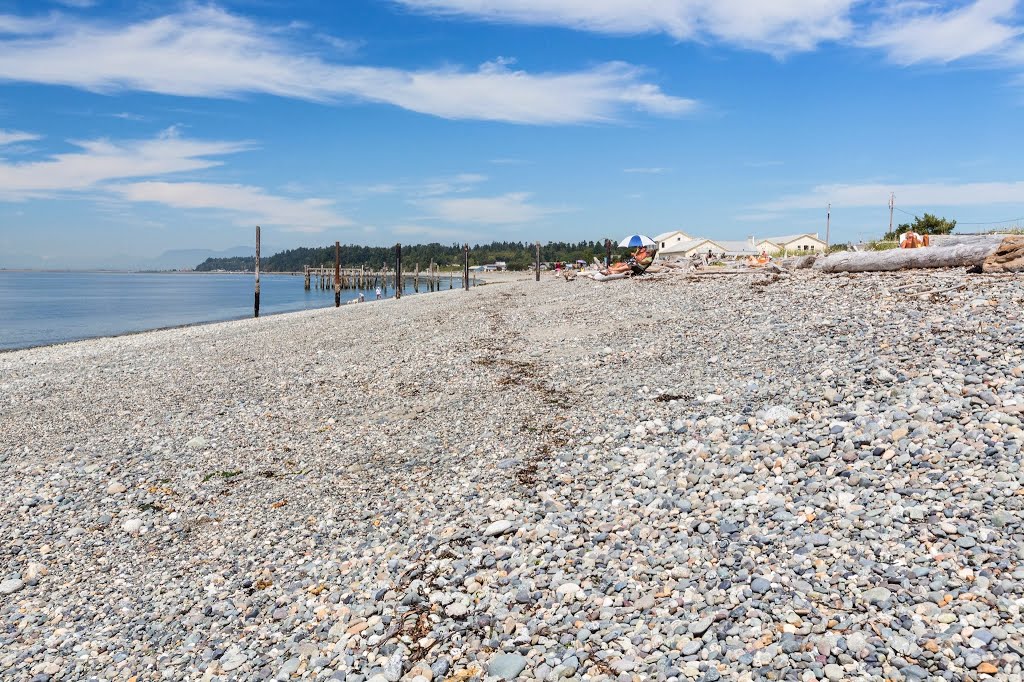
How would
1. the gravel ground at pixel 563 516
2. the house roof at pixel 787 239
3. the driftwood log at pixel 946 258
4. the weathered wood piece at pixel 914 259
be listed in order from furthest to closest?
the house roof at pixel 787 239, the weathered wood piece at pixel 914 259, the driftwood log at pixel 946 258, the gravel ground at pixel 563 516

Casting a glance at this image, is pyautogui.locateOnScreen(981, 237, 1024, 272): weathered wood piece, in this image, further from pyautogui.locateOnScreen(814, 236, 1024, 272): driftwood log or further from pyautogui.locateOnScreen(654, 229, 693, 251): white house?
pyautogui.locateOnScreen(654, 229, 693, 251): white house

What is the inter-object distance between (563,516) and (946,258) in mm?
16274

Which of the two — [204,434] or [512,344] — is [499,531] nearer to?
[204,434]

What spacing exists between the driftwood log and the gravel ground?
10.2 ft

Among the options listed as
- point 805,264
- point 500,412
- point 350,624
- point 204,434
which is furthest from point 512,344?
point 805,264

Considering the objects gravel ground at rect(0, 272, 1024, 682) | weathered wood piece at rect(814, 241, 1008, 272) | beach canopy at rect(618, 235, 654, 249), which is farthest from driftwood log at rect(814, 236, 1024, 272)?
beach canopy at rect(618, 235, 654, 249)

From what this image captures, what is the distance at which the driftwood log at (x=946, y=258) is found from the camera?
1524cm

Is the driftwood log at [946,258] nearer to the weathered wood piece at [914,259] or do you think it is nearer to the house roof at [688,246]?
the weathered wood piece at [914,259]

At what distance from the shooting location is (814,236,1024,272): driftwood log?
15.2 m

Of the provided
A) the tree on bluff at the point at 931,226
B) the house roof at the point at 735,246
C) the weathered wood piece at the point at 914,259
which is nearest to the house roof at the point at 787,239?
the house roof at the point at 735,246

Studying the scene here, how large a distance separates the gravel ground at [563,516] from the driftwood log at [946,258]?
3.12 metres

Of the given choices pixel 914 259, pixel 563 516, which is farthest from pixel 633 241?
pixel 563 516

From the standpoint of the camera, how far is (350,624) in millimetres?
5363

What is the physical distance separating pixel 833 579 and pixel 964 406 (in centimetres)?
384
